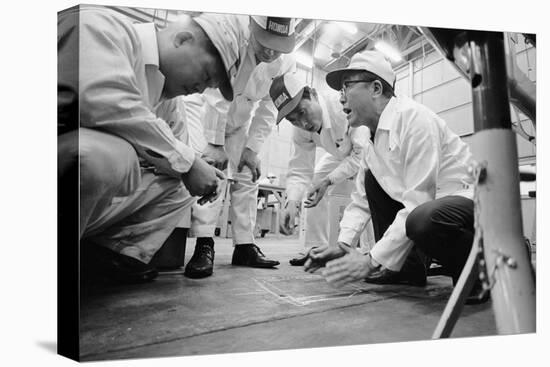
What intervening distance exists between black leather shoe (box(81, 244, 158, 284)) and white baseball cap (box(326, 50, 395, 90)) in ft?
3.53

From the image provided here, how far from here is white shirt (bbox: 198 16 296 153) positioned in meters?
1.85

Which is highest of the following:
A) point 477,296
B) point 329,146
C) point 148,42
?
point 148,42

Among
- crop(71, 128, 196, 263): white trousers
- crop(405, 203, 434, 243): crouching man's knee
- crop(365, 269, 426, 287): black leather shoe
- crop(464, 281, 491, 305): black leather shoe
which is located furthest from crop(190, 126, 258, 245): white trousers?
crop(464, 281, 491, 305): black leather shoe

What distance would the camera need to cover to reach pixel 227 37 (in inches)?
71.4

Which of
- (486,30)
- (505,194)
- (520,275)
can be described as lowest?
(520,275)

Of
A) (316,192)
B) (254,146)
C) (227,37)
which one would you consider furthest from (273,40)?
(316,192)

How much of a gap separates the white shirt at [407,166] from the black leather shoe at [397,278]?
3 centimetres

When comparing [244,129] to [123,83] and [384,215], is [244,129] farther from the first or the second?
[384,215]

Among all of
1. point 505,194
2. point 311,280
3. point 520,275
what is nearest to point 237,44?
point 311,280

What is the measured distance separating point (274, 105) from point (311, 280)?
2.48ft

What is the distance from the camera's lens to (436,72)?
6.91 ft

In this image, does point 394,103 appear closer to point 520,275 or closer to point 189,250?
point 520,275

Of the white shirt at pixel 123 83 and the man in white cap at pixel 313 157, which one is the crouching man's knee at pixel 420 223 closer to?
the man in white cap at pixel 313 157

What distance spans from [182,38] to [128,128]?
410 mm
